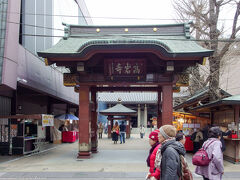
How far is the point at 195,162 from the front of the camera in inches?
236

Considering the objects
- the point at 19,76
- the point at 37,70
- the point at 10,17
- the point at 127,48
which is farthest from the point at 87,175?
the point at 37,70

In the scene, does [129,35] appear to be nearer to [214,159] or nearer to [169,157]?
[214,159]

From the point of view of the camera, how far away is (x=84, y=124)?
13594mm

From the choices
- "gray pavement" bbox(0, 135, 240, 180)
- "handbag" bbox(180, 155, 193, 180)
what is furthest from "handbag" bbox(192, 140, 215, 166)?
"gray pavement" bbox(0, 135, 240, 180)

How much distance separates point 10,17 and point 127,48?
18.2 feet

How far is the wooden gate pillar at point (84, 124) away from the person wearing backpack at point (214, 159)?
8136 millimetres

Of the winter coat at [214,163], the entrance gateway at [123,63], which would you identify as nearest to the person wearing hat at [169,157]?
the winter coat at [214,163]

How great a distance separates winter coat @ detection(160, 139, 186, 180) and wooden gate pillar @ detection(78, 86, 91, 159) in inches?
372

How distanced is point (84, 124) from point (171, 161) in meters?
9.74

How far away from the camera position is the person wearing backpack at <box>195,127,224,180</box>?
570 centimetres

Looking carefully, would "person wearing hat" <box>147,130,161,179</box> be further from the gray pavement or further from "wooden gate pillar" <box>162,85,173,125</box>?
"wooden gate pillar" <box>162,85,173,125</box>

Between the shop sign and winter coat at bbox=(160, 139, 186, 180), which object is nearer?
winter coat at bbox=(160, 139, 186, 180)

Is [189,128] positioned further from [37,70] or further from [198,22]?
[37,70]

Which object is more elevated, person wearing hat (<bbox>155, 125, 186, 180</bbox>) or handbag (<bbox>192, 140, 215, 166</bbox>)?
person wearing hat (<bbox>155, 125, 186, 180</bbox>)
